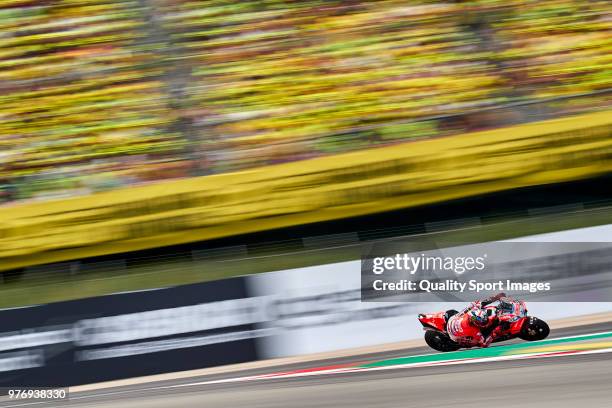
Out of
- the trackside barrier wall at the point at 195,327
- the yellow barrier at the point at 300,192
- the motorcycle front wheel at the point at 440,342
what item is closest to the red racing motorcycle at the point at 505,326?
the motorcycle front wheel at the point at 440,342

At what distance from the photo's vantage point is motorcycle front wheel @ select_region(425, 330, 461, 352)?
5391mm

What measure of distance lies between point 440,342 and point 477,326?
0.37m

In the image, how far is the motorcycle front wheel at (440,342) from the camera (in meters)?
5.39

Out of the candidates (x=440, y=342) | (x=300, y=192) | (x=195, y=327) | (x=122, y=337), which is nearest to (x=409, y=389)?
(x=440, y=342)

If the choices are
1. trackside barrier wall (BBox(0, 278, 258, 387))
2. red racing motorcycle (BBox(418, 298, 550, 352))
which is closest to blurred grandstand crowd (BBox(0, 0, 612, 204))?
trackside barrier wall (BBox(0, 278, 258, 387))

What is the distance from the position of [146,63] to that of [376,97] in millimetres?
2757

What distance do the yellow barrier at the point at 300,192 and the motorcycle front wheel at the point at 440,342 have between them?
1790 millimetres

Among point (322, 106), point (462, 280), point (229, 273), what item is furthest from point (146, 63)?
point (462, 280)

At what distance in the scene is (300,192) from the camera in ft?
23.1

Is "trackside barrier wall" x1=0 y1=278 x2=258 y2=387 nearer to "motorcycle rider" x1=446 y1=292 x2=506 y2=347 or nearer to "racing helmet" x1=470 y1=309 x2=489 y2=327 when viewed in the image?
"motorcycle rider" x1=446 y1=292 x2=506 y2=347

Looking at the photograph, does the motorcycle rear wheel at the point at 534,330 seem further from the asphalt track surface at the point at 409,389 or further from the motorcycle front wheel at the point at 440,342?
the motorcycle front wheel at the point at 440,342

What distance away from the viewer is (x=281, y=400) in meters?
5.20

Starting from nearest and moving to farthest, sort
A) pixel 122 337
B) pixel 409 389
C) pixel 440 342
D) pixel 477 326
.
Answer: pixel 409 389 < pixel 477 326 < pixel 440 342 < pixel 122 337

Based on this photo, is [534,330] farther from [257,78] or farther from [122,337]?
[257,78]
